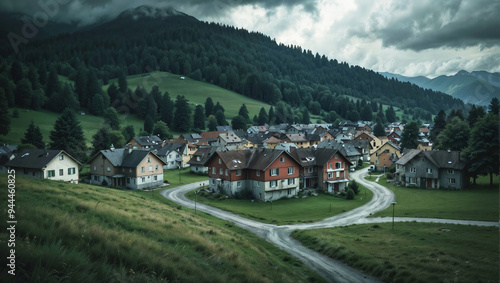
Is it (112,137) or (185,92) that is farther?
(185,92)

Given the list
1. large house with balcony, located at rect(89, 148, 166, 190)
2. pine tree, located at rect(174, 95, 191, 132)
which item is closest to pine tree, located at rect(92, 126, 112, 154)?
large house with balcony, located at rect(89, 148, 166, 190)

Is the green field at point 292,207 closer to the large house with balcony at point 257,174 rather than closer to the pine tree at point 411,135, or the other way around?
the large house with balcony at point 257,174

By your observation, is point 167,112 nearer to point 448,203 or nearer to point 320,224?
point 320,224

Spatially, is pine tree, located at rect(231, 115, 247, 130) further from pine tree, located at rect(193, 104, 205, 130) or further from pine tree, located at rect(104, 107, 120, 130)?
pine tree, located at rect(104, 107, 120, 130)

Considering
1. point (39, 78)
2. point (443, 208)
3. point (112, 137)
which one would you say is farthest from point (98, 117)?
point (443, 208)

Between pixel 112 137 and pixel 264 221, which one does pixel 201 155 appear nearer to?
pixel 112 137

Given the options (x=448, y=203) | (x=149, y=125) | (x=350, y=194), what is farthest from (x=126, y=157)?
(x=149, y=125)
